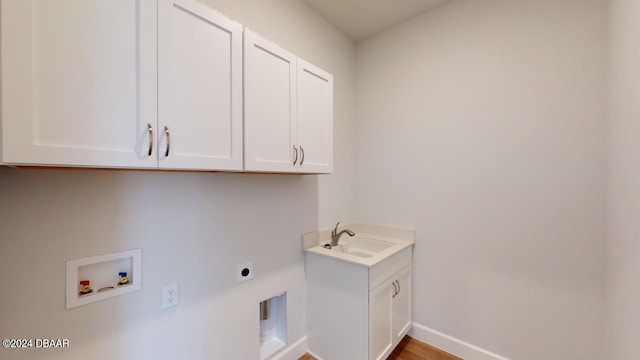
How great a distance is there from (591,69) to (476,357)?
2079 millimetres

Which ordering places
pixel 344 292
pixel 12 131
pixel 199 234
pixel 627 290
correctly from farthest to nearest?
pixel 344 292 < pixel 199 234 < pixel 627 290 < pixel 12 131

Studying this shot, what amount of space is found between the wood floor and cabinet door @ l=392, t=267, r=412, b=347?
0.11 metres

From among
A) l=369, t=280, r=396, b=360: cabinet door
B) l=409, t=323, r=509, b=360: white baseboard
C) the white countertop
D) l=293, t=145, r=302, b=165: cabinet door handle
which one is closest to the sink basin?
the white countertop

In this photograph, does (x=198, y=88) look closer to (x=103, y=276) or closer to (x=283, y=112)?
(x=283, y=112)

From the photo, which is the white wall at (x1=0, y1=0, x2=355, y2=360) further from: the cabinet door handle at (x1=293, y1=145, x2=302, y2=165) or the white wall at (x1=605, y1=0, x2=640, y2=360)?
the white wall at (x1=605, y1=0, x2=640, y2=360)

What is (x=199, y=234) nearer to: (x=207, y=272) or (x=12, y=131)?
(x=207, y=272)

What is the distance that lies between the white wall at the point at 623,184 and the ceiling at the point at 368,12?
118 centimetres

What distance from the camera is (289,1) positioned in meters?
1.83

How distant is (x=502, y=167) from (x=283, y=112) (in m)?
1.58

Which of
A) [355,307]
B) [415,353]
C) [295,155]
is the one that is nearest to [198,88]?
[295,155]

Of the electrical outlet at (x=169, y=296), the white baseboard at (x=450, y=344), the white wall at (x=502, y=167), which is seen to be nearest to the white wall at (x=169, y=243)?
the electrical outlet at (x=169, y=296)

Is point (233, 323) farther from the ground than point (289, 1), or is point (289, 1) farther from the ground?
point (289, 1)

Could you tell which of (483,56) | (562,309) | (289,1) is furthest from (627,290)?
(289,1)

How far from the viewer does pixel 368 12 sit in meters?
2.05
